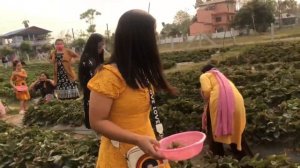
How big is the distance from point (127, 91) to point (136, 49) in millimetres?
223

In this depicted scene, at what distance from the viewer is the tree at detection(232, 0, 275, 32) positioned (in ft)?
137

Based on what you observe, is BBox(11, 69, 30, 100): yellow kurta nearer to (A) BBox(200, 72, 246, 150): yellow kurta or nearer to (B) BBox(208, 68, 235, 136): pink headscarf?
(A) BBox(200, 72, 246, 150): yellow kurta

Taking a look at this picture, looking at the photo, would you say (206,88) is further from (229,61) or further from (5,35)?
(5,35)

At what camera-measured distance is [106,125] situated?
2.35m

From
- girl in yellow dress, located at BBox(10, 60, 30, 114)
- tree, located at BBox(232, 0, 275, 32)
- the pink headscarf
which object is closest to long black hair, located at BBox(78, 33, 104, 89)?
the pink headscarf

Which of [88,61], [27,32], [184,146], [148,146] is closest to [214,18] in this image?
[27,32]

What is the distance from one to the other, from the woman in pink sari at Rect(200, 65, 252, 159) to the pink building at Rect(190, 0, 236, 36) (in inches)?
1932

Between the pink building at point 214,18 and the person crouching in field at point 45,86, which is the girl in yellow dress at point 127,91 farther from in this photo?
the pink building at point 214,18

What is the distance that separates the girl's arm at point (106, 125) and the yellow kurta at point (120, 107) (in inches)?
1.5

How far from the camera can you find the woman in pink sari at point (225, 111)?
5.30 metres

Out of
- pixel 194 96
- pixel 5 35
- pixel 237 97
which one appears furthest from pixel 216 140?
pixel 5 35

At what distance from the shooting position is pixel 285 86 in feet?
26.3

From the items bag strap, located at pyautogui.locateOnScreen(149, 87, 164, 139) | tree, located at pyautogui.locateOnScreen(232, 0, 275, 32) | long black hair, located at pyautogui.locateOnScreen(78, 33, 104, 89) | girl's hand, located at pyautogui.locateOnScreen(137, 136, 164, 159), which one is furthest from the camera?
tree, located at pyautogui.locateOnScreen(232, 0, 275, 32)

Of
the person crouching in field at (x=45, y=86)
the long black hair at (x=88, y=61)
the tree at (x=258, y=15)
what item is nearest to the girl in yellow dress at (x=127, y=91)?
the long black hair at (x=88, y=61)
